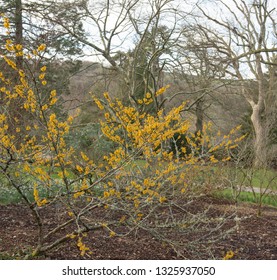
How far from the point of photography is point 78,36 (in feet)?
39.4

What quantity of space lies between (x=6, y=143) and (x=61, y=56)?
12000mm

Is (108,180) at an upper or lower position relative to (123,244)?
upper

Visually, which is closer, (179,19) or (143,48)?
(179,19)

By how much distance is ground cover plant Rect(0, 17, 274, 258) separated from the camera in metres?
3.34

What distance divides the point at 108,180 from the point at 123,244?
0.74 metres

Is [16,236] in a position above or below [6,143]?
below

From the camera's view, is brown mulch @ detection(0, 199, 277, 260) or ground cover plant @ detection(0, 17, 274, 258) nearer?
ground cover plant @ detection(0, 17, 274, 258)

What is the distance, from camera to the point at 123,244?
456cm

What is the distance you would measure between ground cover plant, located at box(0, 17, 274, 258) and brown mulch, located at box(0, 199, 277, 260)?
0.15 feet

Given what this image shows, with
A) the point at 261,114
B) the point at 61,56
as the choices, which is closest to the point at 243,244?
the point at 61,56

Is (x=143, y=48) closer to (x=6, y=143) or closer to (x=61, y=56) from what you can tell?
(x=61, y=56)

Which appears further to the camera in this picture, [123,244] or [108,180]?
[108,180]

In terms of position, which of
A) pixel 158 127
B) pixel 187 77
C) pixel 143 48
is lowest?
pixel 158 127

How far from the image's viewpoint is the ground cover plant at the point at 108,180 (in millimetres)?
3344
